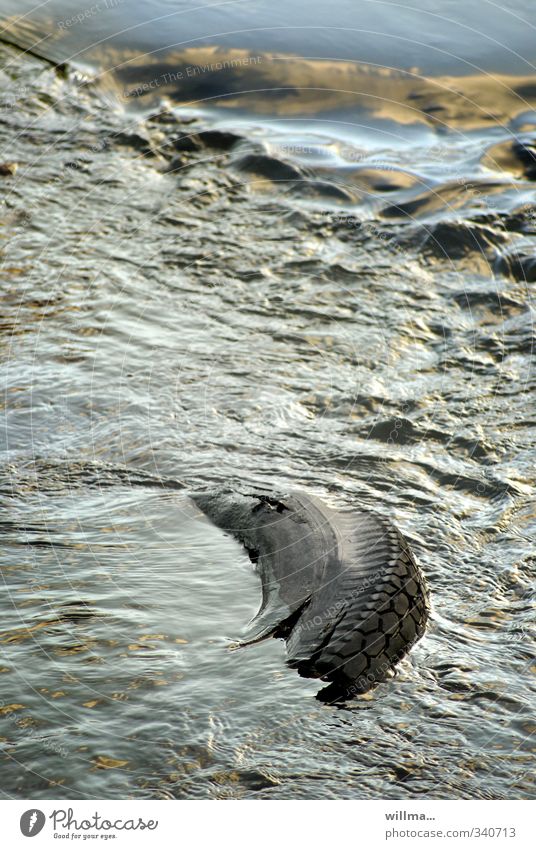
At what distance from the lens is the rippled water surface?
141 inches

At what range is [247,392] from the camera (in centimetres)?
645

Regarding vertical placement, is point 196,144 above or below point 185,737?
above

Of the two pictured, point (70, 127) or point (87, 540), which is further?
point (70, 127)

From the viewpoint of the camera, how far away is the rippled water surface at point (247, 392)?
359 cm

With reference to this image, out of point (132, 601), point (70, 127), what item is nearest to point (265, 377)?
point (132, 601)

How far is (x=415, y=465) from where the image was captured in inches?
225

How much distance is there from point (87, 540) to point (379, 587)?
63.4 inches

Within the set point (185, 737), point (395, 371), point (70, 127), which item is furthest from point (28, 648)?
point (70, 127)

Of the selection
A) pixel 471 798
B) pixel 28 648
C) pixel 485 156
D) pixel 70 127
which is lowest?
pixel 471 798

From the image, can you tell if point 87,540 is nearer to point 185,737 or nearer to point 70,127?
point 185,737

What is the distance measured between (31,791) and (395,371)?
13.6ft
